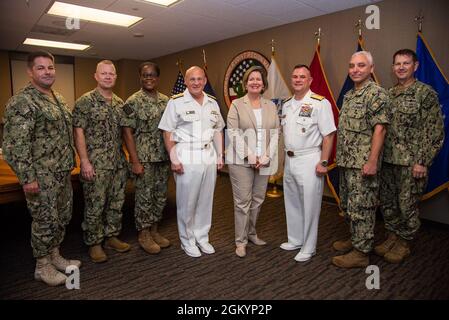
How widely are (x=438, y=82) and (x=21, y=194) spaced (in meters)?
3.86

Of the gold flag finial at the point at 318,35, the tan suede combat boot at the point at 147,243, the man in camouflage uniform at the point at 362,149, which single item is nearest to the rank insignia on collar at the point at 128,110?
the tan suede combat boot at the point at 147,243

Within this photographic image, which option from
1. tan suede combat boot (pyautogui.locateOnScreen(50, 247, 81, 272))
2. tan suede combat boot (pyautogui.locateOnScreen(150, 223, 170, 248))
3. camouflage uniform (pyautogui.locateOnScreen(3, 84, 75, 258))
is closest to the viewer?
camouflage uniform (pyautogui.locateOnScreen(3, 84, 75, 258))

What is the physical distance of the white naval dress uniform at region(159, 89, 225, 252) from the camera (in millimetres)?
2361

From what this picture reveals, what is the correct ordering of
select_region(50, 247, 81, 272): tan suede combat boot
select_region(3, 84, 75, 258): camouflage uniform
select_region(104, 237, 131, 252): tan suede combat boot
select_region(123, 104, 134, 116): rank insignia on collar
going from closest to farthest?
select_region(3, 84, 75, 258): camouflage uniform, select_region(50, 247, 81, 272): tan suede combat boot, select_region(123, 104, 134, 116): rank insignia on collar, select_region(104, 237, 131, 252): tan suede combat boot

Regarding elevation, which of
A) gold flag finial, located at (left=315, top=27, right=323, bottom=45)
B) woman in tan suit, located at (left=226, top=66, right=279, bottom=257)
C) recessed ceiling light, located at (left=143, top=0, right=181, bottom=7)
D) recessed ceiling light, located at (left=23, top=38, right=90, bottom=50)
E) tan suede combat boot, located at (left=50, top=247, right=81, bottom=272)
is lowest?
tan suede combat boot, located at (left=50, top=247, right=81, bottom=272)

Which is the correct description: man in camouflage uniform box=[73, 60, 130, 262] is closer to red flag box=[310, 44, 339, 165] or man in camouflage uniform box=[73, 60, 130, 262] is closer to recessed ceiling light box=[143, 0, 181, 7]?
recessed ceiling light box=[143, 0, 181, 7]

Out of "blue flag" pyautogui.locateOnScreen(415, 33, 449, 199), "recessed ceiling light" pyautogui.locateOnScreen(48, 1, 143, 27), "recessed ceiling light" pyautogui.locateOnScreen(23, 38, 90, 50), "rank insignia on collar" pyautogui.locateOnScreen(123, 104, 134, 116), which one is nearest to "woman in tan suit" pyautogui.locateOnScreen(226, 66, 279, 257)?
"rank insignia on collar" pyautogui.locateOnScreen(123, 104, 134, 116)

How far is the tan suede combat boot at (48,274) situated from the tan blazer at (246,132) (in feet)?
4.70

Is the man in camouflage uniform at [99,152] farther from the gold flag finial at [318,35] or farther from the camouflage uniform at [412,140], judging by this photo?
the gold flag finial at [318,35]

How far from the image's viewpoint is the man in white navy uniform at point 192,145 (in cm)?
236

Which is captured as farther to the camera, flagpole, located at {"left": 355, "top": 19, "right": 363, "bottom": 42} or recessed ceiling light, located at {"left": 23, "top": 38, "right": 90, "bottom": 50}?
recessed ceiling light, located at {"left": 23, "top": 38, "right": 90, "bottom": 50}

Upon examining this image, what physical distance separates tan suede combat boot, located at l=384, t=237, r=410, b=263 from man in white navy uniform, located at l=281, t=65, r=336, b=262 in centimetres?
58

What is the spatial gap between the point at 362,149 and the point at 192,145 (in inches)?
49.1

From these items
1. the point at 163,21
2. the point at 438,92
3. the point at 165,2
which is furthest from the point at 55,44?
the point at 438,92
